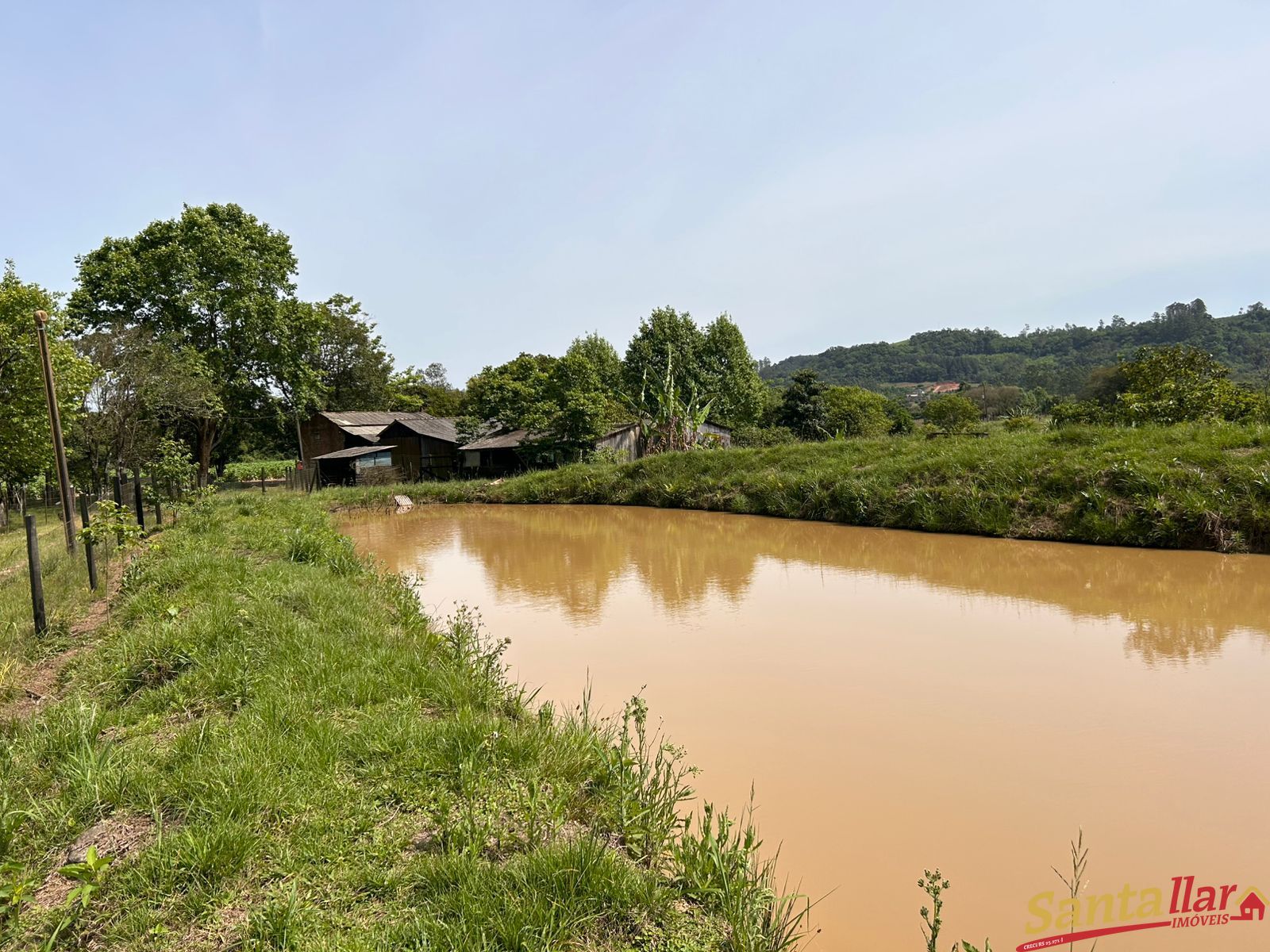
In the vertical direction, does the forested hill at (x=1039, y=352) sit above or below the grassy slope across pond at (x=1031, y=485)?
above

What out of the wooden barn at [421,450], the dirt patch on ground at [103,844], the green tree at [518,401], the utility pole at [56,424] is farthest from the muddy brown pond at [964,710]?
the wooden barn at [421,450]

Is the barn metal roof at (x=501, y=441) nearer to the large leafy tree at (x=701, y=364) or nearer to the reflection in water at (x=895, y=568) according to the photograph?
the large leafy tree at (x=701, y=364)

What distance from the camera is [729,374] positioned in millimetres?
38281

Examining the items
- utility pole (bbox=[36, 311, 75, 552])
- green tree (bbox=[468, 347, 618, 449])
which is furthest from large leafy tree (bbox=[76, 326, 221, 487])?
green tree (bbox=[468, 347, 618, 449])

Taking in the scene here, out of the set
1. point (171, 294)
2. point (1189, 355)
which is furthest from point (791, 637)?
point (171, 294)

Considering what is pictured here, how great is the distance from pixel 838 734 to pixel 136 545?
30.1 feet

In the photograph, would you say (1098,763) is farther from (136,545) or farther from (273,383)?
(273,383)

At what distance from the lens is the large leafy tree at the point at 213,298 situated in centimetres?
2175

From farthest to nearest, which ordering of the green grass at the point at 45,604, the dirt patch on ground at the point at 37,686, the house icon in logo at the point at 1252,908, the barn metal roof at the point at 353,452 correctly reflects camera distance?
the barn metal roof at the point at 353,452 → the green grass at the point at 45,604 → the dirt patch on ground at the point at 37,686 → the house icon in logo at the point at 1252,908

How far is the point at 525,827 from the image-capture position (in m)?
2.71

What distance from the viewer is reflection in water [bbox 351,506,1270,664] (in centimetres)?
676

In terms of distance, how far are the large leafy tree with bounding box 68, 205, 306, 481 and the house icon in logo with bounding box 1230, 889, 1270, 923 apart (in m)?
24.2

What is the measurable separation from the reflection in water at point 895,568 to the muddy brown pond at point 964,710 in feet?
0.18

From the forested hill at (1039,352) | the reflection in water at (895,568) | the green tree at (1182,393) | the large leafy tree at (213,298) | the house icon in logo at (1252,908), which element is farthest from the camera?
the forested hill at (1039,352)
